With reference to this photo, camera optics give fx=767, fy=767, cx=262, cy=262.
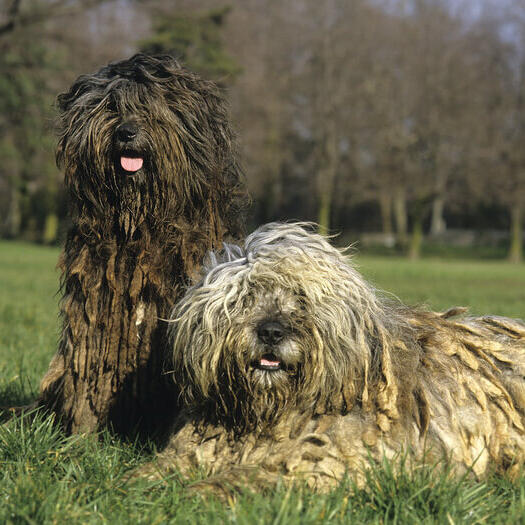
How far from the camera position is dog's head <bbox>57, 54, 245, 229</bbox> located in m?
3.79

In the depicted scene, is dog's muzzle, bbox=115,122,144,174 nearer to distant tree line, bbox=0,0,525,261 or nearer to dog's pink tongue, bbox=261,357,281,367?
dog's pink tongue, bbox=261,357,281,367

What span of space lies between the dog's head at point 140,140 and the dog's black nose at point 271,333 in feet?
3.26

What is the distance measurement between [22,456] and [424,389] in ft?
6.41

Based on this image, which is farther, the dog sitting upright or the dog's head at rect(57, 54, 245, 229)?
the dog's head at rect(57, 54, 245, 229)

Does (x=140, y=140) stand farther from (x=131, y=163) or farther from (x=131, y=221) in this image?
(x=131, y=221)

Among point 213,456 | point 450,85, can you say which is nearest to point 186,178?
point 213,456

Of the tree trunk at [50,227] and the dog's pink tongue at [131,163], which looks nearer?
the dog's pink tongue at [131,163]

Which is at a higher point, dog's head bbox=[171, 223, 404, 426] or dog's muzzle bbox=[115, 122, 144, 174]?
dog's muzzle bbox=[115, 122, 144, 174]

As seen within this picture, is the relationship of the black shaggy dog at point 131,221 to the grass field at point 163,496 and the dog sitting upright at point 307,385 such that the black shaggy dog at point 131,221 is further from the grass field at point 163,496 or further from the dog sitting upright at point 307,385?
the dog sitting upright at point 307,385

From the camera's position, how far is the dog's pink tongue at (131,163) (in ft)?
12.4

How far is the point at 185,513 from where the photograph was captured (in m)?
2.87

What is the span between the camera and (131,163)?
3.79 meters

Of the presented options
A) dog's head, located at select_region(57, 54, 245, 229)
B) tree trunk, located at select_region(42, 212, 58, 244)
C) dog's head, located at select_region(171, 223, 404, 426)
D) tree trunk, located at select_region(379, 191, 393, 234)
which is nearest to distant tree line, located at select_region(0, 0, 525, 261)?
tree trunk, located at select_region(42, 212, 58, 244)

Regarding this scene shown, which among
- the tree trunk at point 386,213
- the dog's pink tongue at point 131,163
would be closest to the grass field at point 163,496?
the dog's pink tongue at point 131,163
